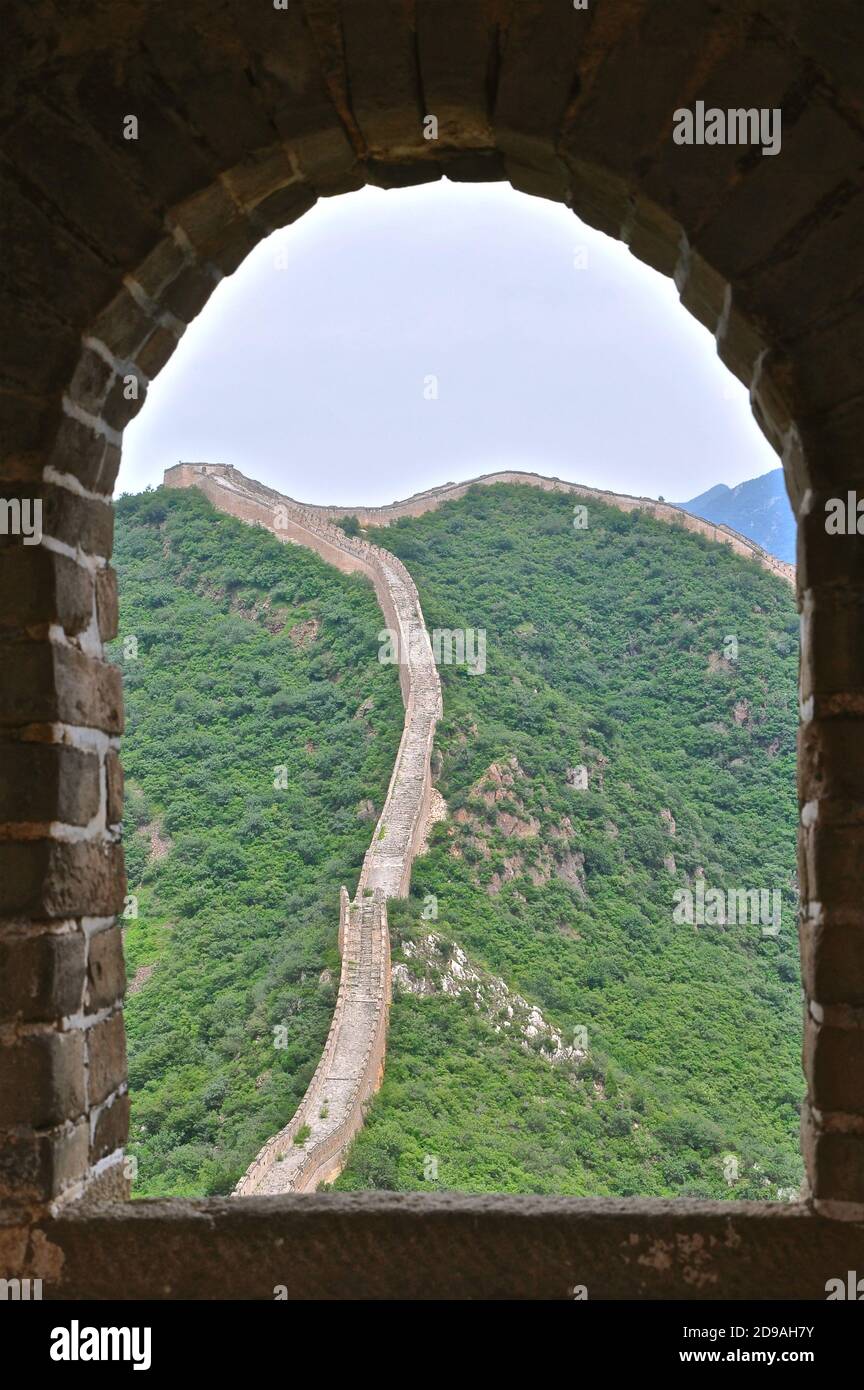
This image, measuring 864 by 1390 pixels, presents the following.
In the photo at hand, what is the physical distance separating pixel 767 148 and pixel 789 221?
0.12 metres

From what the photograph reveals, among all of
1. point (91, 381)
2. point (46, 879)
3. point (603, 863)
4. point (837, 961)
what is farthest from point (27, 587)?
point (603, 863)

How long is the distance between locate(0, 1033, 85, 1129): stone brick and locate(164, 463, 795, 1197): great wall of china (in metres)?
2.19

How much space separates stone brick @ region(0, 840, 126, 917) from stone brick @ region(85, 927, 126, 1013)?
75mm

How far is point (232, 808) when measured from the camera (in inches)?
1008

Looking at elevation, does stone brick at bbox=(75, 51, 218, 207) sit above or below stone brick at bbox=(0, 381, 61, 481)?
above

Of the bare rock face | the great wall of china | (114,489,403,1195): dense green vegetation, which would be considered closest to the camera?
the great wall of china

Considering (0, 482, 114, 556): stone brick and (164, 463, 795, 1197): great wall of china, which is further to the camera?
(164, 463, 795, 1197): great wall of china

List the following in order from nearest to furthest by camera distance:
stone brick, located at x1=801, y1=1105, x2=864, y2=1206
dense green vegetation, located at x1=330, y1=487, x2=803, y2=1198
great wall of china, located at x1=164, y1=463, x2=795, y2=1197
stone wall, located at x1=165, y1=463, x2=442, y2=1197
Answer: stone brick, located at x1=801, y1=1105, x2=864, y2=1206
stone wall, located at x1=165, y1=463, x2=442, y2=1197
great wall of china, located at x1=164, y1=463, x2=795, y2=1197
dense green vegetation, located at x1=330, y1=487, x2=803, y2=1198

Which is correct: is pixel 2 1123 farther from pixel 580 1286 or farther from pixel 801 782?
pixel 801 782

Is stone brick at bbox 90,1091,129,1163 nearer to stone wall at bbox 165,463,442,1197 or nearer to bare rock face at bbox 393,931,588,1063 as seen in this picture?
stone wall at bbox 165,463,442,1197

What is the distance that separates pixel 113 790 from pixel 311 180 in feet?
3.87

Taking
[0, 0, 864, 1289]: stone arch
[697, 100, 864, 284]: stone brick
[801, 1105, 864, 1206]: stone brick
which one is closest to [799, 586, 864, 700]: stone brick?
[0, 0, 864, 1289]: stone arch

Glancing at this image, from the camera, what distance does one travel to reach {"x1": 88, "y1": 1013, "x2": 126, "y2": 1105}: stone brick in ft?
6.43

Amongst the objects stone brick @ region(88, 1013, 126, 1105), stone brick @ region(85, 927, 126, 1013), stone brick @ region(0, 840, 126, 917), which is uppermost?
stone brick @ region(0, 840, 126, 917)
